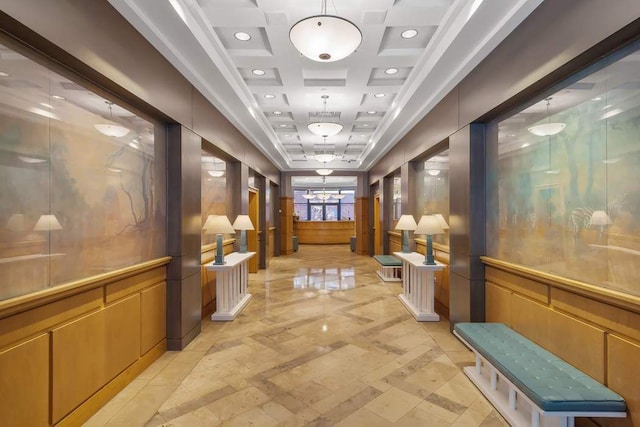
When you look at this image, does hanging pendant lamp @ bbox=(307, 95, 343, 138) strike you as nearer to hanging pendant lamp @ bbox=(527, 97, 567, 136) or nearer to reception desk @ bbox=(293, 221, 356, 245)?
hanging pendant lamp @ bbox=(527, 97, 567, 136)

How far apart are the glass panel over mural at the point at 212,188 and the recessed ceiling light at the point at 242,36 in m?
2.01

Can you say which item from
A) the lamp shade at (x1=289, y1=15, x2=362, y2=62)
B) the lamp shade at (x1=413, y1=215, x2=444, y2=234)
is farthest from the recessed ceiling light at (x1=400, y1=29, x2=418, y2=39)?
the lamp shade at (x1=413, y1=215, x2=444, y2=234)

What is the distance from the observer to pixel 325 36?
112 inches

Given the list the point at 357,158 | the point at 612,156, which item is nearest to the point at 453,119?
the point at 612,156

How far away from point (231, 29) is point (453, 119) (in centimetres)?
310

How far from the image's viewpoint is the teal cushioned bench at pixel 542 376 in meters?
2.04

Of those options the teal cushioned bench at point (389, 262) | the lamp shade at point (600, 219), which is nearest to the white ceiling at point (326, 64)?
the lamp shade at point (600, 219)

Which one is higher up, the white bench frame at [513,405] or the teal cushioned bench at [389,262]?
the teal cushioned bench at [389,262]

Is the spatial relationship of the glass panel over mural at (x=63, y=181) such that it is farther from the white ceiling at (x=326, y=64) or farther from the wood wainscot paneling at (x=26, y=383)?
the white ceiling at (x=326, y=64)

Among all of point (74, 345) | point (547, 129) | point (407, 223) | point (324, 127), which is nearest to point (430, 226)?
point (407, 223)

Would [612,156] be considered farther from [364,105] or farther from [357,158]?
[357,158]

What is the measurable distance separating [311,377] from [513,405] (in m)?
1.78

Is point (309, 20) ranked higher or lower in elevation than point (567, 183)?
higher

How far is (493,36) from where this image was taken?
325 cm
